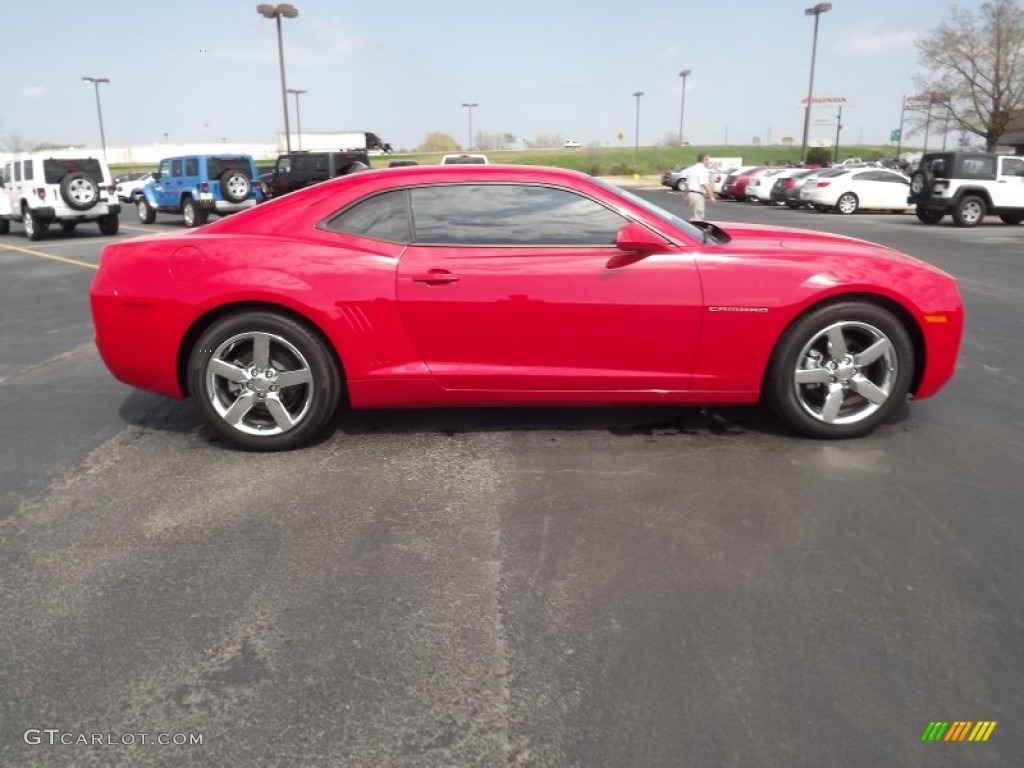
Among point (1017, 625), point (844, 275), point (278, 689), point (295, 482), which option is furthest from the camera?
point (844, 275)

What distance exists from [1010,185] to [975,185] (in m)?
0.87

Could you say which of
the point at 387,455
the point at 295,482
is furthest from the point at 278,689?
the point at 387,455

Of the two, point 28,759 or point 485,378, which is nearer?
point 28,759

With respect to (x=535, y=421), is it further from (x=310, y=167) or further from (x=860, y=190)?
(x=860, y=190)

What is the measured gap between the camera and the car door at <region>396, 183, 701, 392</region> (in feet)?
13.2

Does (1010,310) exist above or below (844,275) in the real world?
below

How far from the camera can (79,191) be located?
17.3 meters

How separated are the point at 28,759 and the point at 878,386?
3948mm

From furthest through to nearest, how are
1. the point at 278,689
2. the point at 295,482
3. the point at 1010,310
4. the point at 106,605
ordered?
1. the point at 1010,310
2. the point at 295,482
3. the point at 106,605
4. the point at 278,689

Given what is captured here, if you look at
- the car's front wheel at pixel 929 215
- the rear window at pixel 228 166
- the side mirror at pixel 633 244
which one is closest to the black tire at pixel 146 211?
the rear window at pixel 228 166

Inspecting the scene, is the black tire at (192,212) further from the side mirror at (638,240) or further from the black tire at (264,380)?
the side mirror at (638,240)

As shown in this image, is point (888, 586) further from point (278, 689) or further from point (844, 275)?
point (278, 689)

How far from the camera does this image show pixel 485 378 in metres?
4.12

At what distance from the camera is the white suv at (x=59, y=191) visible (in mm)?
17250
